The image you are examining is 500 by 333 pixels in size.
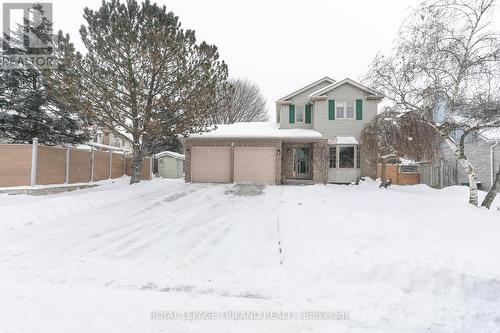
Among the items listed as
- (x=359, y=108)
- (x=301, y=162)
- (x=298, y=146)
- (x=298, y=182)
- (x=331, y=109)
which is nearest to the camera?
(x=298, y=182)

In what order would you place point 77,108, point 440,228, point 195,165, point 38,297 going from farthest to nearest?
point 195,165 < point 77,108 < point 440,228 < point 38,297

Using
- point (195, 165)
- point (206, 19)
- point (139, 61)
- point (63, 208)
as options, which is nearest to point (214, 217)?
point (63, 208)

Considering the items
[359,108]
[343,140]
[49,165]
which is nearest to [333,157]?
[343,140]

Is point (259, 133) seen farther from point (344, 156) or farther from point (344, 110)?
point (344, 110)

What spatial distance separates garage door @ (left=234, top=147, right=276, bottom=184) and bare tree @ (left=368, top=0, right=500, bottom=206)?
851 cm

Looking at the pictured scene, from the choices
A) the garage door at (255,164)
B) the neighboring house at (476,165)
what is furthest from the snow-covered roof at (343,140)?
the neighboring house at (476,165)

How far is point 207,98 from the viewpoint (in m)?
13.2

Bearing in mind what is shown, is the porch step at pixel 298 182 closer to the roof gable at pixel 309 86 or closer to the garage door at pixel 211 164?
the garage door at pixel 211 164

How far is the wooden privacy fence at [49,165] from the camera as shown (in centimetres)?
1122

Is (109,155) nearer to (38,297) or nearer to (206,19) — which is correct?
(206,19)

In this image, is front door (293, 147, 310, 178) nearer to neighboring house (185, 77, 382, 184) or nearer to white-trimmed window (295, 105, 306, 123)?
neighboring house (185, 77, 382, 184)

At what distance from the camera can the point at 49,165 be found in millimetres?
12258

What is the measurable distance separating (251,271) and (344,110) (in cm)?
1546

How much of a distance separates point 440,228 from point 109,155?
15828 mm
